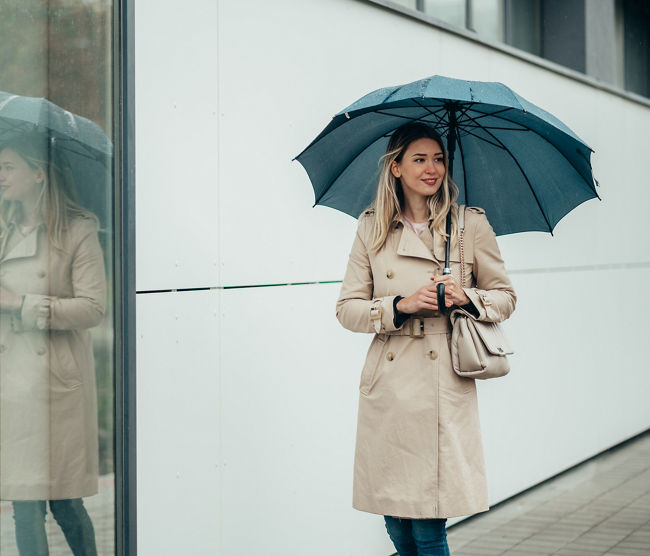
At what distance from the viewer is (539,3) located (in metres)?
8.41

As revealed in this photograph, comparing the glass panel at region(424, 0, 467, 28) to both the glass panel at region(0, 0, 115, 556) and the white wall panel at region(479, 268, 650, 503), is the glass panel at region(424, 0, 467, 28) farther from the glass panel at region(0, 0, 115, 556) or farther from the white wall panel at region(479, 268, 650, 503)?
the glass panel at region(0, 0, 115, 556)

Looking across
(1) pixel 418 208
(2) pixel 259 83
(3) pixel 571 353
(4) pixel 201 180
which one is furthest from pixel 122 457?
(3) pixel 571 353

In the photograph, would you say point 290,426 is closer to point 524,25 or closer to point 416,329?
point 416,329

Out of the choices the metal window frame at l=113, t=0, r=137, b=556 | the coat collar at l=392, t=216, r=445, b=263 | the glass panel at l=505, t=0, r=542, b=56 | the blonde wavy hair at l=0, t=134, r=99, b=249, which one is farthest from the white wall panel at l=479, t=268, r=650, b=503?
the blonde wavy hair at l=0, t=134, r=99, b=249

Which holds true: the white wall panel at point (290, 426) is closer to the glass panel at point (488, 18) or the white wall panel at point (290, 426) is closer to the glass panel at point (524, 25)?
the glass panel at point (488, 18)

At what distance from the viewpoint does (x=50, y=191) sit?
10.7 ft

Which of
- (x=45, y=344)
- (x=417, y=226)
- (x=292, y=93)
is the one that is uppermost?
(x=292, y=93)

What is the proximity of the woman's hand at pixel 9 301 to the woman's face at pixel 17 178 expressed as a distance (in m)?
0.30

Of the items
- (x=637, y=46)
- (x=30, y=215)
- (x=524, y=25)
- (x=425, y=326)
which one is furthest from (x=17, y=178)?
(x=637, y=46)

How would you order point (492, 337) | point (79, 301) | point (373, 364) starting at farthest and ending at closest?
point (373, 364)
point (492, 337)
point (79, 301)

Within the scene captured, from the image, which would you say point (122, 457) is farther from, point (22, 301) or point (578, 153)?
point (578, 153)

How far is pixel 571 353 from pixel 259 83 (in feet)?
13.0

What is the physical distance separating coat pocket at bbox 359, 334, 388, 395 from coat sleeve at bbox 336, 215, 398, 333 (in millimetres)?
107

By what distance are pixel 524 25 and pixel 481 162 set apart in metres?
4.63
